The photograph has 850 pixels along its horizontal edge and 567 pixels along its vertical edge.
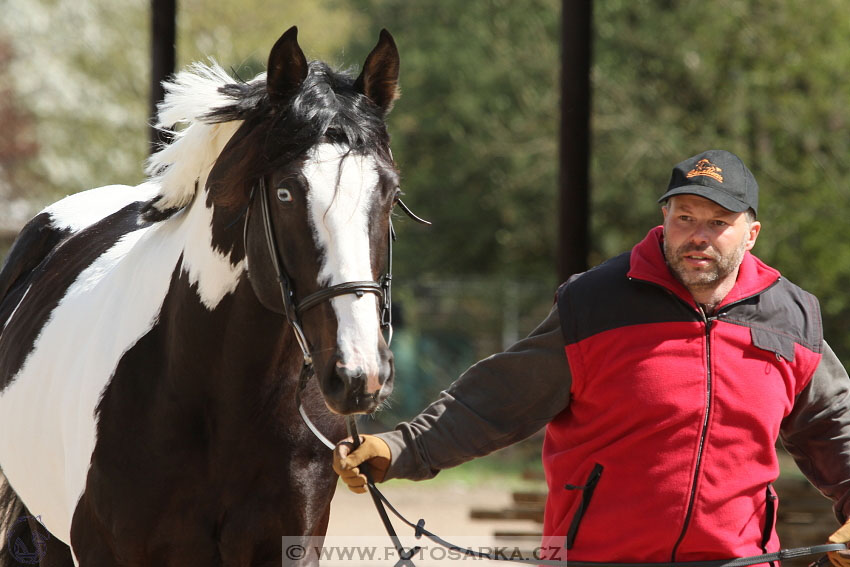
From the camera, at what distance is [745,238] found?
8.93 feet

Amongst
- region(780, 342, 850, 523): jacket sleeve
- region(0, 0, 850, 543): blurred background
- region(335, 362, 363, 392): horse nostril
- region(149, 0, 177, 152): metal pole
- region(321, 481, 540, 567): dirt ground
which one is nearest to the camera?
region(335, 362, 363, 392): horse nostril

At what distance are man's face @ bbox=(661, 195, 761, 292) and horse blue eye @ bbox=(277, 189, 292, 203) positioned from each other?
0.99 meters

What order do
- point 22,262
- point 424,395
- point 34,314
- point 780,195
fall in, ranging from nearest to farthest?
point 34,314, point 22,262, point 780,195, point 424,395

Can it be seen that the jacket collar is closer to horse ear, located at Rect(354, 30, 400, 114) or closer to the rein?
the rein

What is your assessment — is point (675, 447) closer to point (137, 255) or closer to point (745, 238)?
point (745, 238)

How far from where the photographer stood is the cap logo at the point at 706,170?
2.69m

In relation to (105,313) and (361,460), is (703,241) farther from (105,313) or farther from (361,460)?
(105,313)

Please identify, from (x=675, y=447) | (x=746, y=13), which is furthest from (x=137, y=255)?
(x=746, y=13)

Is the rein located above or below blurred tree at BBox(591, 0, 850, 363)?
below

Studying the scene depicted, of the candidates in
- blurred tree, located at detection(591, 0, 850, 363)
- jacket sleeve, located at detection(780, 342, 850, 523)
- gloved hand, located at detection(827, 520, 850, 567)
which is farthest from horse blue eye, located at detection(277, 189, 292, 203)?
blurred tree, located at detection(591, 0, 850, 363)

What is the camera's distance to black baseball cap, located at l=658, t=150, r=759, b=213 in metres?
2.66

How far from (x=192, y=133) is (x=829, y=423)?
1958 mm

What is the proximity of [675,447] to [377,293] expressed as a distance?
876 millimetres

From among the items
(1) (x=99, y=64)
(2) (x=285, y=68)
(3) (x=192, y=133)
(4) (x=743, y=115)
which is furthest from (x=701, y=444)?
(1) (x=99, y=64)
